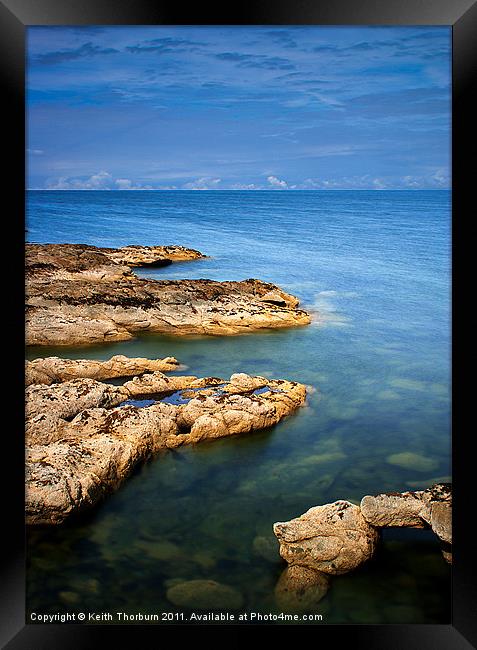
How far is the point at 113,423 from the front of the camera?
376 cm

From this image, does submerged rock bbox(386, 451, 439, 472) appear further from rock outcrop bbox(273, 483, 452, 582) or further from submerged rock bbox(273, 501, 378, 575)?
submerged rock bbox(273, 501, 378, 575)

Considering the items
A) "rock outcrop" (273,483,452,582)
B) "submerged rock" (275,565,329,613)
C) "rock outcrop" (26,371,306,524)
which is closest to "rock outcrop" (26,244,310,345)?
"rock outcrop" (26,371,306,524)

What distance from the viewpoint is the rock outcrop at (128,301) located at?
14.9ft

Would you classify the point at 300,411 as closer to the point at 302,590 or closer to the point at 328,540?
the point at 328,540

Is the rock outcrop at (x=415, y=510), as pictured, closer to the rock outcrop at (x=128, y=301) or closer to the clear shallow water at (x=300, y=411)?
the clear shallow water at (x=300, y=411)

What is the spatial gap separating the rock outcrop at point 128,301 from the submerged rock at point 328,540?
4.92 ft

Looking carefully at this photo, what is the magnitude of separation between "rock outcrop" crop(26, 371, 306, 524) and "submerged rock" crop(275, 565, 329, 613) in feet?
2.97

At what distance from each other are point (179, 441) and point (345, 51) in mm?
2225

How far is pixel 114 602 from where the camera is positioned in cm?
323
